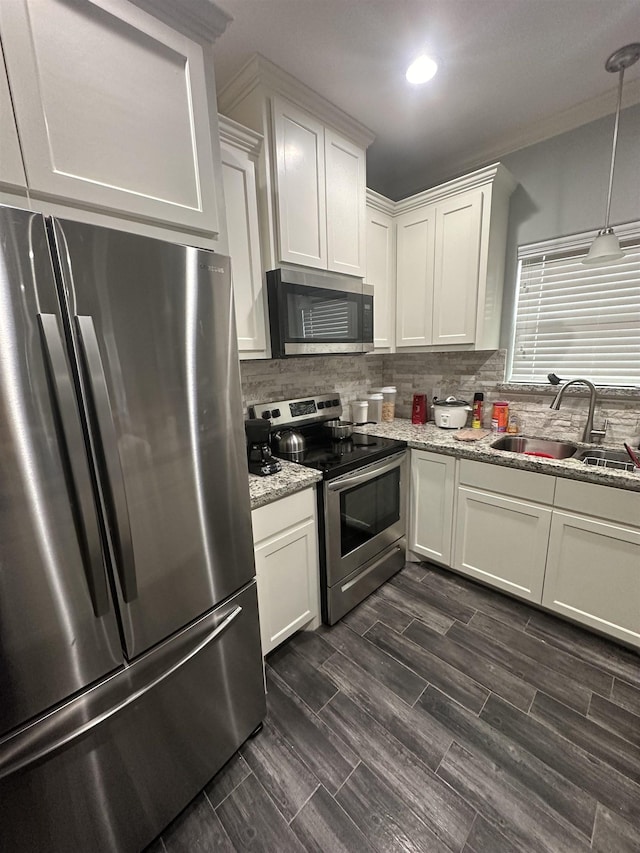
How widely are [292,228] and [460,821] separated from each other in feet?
8.00

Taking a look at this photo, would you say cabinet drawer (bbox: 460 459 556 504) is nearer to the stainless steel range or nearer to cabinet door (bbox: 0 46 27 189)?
the stainless steel range

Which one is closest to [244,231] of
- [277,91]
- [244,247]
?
[244,247]

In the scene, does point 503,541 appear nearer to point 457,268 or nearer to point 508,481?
point 508,481

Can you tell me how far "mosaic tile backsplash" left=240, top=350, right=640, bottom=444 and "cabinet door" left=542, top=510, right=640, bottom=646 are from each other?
2.22ft

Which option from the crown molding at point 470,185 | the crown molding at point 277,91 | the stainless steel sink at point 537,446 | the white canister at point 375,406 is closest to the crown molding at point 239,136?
the crown molding at point 277,91

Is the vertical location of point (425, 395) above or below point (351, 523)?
above

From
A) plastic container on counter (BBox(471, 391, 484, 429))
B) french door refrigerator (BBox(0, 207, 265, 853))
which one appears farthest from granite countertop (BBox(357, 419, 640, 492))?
french door refrigerator (BBox(0, 207, 265, 853))

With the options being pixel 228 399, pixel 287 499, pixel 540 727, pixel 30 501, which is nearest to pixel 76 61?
pixel 228 399

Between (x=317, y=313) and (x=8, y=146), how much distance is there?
1.28m

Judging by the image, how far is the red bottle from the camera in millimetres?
2691

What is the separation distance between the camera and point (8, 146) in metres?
0.79

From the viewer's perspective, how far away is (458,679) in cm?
163

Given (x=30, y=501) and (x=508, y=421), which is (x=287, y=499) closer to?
(x=30, y=501)

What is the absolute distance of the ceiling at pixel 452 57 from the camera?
133cm
